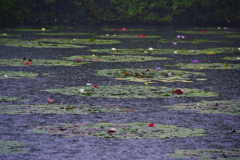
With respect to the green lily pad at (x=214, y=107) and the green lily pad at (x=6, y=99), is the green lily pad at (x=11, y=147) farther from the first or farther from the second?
the green lily pad at (x=214, y=107)

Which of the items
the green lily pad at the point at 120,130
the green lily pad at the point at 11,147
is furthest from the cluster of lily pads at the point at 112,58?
the green lily pad at the point at 11,147

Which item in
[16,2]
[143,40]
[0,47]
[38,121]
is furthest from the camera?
[16,2]

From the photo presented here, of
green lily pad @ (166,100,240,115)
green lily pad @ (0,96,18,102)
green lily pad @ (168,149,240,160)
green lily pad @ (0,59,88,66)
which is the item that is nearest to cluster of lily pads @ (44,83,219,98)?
green lily pad @ (166,100,240,115)

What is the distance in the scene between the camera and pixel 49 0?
19.3m

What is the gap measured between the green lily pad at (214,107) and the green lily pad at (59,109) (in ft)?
1.75

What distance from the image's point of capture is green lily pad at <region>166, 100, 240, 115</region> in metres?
4.61

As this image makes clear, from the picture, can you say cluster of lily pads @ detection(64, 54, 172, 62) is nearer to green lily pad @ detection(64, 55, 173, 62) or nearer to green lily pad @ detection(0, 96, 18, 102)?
green lily pad @ detection(64, 55, 173, 62)

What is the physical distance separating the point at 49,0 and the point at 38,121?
15.5m

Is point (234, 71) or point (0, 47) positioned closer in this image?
point (234, 71)

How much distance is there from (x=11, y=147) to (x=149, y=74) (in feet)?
11.9

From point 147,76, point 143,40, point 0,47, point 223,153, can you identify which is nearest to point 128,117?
point 223,153

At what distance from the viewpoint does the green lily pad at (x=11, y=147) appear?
132 inches

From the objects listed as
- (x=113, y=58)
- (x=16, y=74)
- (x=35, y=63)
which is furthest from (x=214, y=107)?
(x=113, y=58)

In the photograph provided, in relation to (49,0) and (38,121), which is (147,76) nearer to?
(38,121)
